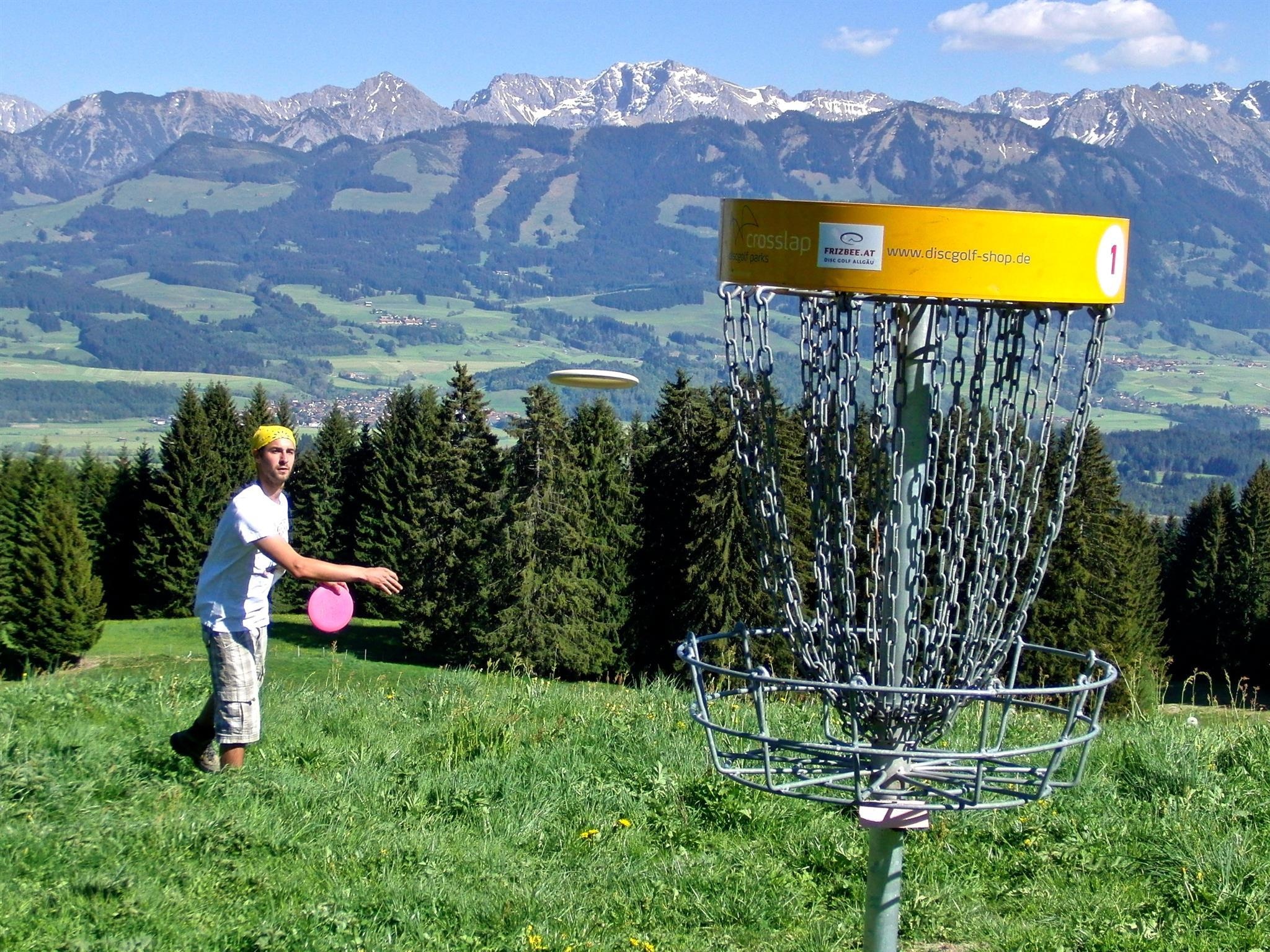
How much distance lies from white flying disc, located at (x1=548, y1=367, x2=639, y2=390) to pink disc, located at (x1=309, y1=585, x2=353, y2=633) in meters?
2.18

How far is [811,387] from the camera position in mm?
3887

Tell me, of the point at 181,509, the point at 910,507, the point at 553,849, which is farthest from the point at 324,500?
the point at 910,507

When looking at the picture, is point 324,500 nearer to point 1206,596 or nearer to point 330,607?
point 1206,596

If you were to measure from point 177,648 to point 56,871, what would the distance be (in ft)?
146

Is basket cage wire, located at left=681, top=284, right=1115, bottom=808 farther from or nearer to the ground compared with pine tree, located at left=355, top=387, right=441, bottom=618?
farther from the ground

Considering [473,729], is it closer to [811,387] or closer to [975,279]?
[811,387]

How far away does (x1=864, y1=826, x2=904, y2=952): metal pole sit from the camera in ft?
13.0

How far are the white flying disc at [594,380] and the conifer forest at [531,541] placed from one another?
983 inches

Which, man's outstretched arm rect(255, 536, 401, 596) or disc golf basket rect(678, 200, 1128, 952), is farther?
man's outstretched arm rect(255, 536, 401, 596)

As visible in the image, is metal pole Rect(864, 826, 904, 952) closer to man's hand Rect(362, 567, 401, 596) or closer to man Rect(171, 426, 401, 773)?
man's hand Rect(362, 567, 401, 596)

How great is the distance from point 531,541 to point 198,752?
3741cm

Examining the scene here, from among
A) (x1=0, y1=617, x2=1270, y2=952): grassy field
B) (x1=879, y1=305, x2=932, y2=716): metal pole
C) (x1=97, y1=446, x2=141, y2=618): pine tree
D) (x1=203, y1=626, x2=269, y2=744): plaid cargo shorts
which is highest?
(x1=879, y1=305, x2=932, y2=716): metal pole

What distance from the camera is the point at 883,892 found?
13.1 feet

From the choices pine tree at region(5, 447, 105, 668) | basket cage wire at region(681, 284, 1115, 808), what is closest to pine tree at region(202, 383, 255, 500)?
pine tree at region(5, 447, 105, 668)
